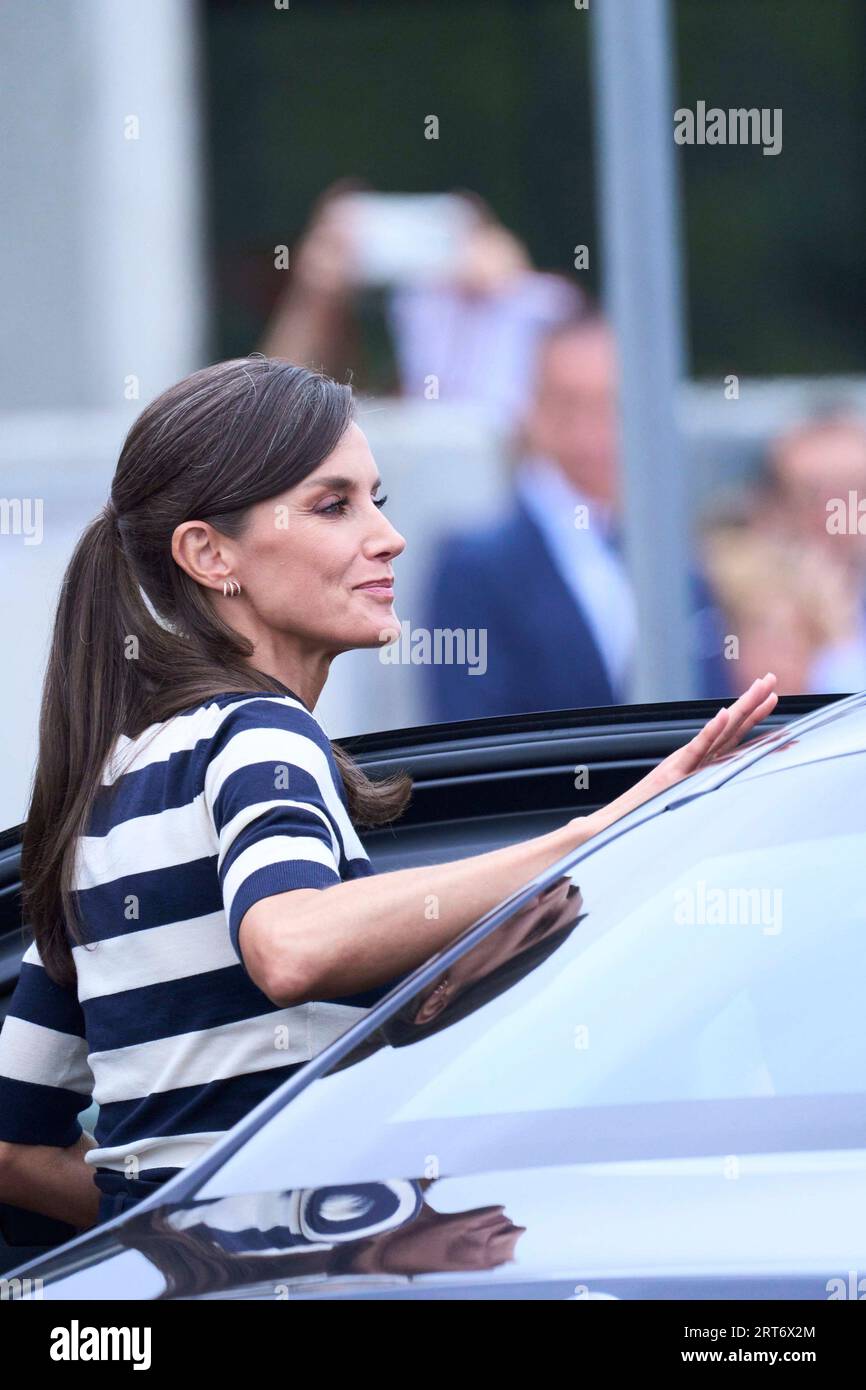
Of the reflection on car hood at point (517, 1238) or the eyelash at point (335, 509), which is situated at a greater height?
the eyelash at point (335, 509)

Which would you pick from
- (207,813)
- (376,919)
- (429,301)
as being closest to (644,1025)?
(376,919)

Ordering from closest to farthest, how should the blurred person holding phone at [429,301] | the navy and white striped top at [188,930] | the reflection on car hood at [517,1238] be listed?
the reflection on car hood at [517,1238] → the navy and white striped top at [188,930] → the blurred person holding phone at [429,301]

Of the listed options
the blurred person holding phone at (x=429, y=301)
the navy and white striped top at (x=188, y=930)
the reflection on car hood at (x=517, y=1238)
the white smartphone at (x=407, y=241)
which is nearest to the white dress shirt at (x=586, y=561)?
the blurred person holding phone at (x=429, y=301)

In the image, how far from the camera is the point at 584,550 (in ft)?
17.8

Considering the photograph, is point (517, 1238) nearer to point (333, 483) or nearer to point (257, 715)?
point (257, 715)

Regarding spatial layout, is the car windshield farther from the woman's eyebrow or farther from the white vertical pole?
the white vertical pole

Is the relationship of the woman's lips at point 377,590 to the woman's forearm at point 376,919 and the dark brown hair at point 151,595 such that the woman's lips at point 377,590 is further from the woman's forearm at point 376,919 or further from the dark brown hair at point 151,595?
the woman's forearm at point 376,919

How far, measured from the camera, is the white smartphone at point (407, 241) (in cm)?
649

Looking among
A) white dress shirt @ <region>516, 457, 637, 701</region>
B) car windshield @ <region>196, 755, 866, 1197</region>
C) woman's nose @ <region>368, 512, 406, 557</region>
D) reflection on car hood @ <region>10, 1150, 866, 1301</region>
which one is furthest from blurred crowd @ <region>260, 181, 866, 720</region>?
reflection on car hood @ <region>10, 1150, 866, 1301</region>

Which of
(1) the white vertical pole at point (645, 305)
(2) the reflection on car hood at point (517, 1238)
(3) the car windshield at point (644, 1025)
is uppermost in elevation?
(1) the white vertical pole at point (645, 305)

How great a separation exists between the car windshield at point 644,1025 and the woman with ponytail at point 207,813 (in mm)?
107

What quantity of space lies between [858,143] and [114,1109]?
1005cm

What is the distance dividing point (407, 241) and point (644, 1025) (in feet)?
17.6

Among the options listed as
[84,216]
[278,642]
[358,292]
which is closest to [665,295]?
[358,292]
